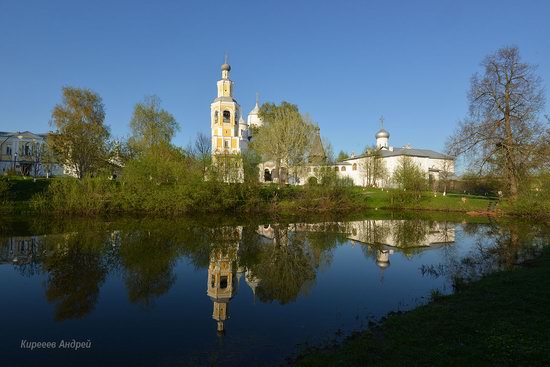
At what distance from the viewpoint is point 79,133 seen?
37.6m

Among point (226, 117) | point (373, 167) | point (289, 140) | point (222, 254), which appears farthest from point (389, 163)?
point (222, 254)

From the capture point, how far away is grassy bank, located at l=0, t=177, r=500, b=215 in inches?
1034

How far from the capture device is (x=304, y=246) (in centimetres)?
1648

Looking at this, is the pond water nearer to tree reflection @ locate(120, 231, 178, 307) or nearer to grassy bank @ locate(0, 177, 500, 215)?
tree reflection @ locate(120, 231, 178, 307)

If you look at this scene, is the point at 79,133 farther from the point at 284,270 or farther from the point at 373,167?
the point at 373,167

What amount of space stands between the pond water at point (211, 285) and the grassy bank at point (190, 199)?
19.7 ft

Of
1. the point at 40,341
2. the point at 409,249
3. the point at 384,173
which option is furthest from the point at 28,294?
the point at 384,173

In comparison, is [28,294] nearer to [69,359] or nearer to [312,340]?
[69,359]

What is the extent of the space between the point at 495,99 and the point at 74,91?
4090cm

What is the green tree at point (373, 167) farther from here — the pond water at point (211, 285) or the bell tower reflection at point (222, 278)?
the bell tower reflection at point (222, 278)

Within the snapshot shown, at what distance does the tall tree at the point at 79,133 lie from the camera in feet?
123

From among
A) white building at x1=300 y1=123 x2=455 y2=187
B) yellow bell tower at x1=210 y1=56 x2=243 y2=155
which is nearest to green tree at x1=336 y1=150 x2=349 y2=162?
white building at x1=300 y1=123 x2=455 y2=187

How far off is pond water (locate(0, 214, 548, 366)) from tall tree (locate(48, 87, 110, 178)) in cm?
1902

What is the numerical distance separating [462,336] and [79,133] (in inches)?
1602
